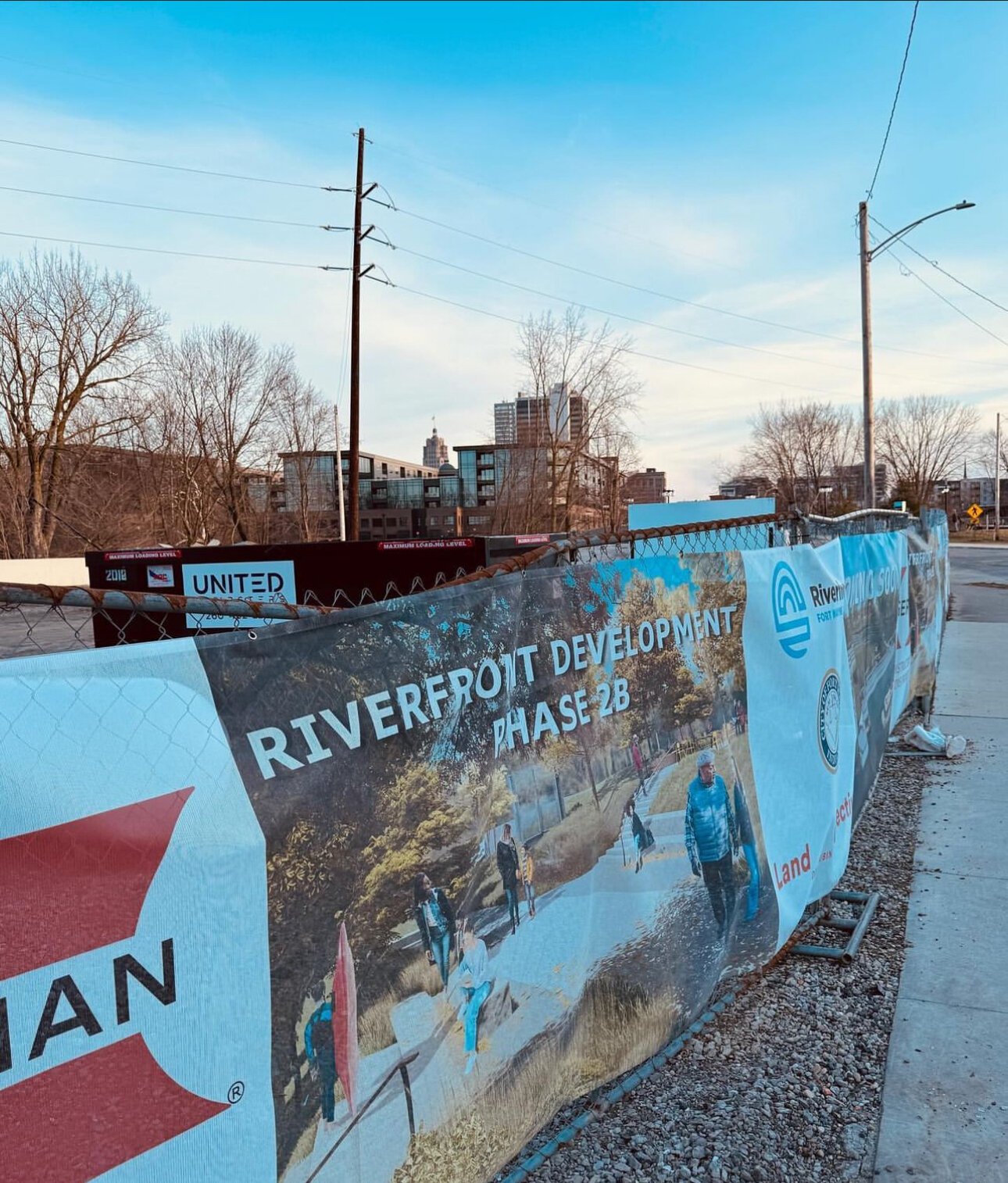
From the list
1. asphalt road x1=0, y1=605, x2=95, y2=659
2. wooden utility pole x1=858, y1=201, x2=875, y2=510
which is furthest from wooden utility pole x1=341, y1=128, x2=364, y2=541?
wooden utility pole x1=858, y1=201, x2=875, y2=510

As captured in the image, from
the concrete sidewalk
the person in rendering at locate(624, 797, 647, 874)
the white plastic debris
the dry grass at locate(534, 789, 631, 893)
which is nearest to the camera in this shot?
the dry grass at locate(534, 789, 631, 893)

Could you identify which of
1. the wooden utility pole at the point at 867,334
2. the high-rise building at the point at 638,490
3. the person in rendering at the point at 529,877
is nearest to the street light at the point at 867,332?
the wooden utility pole at the point at 867,334

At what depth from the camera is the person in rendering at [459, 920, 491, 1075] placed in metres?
Answer: 2.20

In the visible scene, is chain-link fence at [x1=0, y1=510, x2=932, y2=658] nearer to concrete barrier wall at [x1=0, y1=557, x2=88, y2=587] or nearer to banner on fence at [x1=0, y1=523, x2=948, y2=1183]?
banner on fence at [x1=0, y1=523, x2=948, y2=1183]

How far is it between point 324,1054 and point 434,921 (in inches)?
16.0

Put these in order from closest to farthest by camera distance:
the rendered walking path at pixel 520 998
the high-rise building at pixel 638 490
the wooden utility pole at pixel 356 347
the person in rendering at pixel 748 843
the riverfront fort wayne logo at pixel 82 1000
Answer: the riverfront fort wayne logo at pixel 82 1000, the rendered walking path at pixel 520 998, the person in rendering at pixel 748 843, the wooden utility pole at pixel 356 347, the high-rise building at pixel 638 490

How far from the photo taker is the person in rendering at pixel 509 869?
234 centimetres

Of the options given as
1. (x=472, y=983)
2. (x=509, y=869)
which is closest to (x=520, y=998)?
(x=472, y=983)

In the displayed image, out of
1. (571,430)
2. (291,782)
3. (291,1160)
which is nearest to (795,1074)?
(291,1160)

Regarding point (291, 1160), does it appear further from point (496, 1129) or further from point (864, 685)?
point (864, 685)

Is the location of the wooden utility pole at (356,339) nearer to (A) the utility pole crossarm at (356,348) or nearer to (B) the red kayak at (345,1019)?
(A) the utility pole crossarm at (356,348)

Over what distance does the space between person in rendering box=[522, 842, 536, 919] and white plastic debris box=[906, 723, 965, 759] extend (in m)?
5.83

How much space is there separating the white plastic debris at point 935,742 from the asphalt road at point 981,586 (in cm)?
999

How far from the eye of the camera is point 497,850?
2.33 metres
